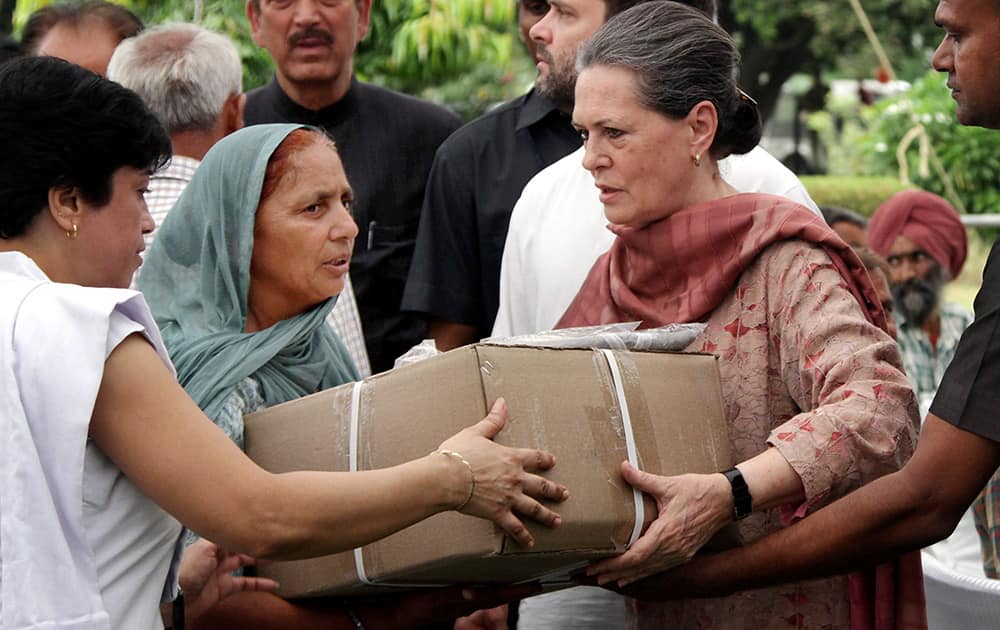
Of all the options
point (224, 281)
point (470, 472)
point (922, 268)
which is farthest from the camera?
point (922, 268)

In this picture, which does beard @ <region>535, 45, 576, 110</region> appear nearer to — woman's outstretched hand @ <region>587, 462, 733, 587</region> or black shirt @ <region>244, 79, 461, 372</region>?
black shirt @ <region>244, 79, 461, 372</region>

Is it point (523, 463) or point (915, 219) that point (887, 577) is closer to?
point (523, 463)

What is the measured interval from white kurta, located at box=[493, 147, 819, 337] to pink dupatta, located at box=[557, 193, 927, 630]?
1.74ft

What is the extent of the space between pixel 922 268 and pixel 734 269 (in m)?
4.67

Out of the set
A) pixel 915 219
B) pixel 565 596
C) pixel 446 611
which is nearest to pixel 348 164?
pixel 565 596

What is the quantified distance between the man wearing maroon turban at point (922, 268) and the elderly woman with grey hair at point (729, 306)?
405 centimetres

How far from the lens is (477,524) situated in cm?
254

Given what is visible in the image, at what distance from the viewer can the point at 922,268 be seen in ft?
24.0

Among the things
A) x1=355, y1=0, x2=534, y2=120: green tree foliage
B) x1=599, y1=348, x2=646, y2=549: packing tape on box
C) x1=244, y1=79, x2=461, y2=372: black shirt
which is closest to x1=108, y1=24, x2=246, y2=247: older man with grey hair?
x1=244, y1=79, x2=461, y2=372: black shirt

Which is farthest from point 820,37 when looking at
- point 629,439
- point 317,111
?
point 629,439

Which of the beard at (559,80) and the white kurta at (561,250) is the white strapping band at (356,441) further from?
the beard at (559,80)

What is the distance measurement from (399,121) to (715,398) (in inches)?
87.5

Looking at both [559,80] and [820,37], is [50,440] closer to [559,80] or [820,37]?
[559,80]

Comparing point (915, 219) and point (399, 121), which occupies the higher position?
point (399, 121)
